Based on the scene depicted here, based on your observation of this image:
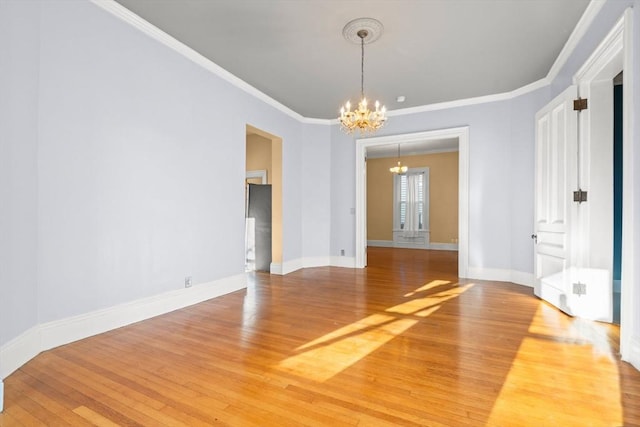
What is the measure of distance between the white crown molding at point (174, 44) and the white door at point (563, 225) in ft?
13.9

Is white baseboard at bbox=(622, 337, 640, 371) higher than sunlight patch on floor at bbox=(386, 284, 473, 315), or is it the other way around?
white baseboard at bbox=(622, 337, 640, 371)

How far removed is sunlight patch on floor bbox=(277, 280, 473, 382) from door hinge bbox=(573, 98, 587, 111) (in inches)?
105

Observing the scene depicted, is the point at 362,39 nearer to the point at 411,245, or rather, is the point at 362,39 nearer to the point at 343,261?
the point at 343,261

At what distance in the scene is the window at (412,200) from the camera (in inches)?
391

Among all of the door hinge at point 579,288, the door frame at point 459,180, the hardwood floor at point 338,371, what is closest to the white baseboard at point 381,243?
the door frame at point 459,180

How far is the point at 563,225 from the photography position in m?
3.52

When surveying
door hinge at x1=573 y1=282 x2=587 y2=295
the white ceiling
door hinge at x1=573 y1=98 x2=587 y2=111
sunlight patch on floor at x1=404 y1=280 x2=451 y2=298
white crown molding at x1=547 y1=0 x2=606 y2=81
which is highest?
the white ceiling

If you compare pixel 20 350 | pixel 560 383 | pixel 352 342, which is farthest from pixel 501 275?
pixel 20 350

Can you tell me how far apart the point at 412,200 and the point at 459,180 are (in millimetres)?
4821

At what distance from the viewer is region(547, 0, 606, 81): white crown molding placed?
290 centimetres

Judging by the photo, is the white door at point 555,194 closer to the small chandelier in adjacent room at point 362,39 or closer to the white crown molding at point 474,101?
the white crown molding at point 474,101

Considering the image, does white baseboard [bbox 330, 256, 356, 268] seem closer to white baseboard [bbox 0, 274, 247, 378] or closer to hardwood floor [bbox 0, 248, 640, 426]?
hardwood floor [bbox 0, 248, 640, 426]

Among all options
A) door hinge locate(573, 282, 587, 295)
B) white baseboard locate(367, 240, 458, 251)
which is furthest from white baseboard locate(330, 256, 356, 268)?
white baseboard locate(367, 240, 458, 251)

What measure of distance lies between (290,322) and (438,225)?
25.8ft
